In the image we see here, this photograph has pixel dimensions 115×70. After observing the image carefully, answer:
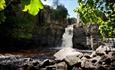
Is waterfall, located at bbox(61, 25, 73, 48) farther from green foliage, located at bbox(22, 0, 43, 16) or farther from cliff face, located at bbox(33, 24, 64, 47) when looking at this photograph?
green foliage, located at bbox(22, 0, 43, 16)

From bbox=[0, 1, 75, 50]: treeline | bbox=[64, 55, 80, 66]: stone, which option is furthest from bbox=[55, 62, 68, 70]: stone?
bbox=[0, 1, 75, 50]: treeline

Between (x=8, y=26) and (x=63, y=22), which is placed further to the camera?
(x=63, y=22)

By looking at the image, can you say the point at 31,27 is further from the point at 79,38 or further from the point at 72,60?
the point at 72,60

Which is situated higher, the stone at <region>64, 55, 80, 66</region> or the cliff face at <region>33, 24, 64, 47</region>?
the cliff face at <region>33, 24, 64, 47</region>

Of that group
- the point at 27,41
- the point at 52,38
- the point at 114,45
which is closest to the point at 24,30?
the point at 27,41

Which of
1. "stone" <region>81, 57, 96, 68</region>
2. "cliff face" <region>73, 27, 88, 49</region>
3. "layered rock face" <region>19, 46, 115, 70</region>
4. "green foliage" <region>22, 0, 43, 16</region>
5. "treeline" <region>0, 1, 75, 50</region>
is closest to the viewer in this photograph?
"green foliage" <region>22, 0, 43, 16</region>

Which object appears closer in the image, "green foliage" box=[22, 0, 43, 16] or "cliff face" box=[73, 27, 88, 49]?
"green foliage" box=[22, 0, 43, 16]

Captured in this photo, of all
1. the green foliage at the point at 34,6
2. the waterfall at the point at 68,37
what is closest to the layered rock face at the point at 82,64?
the green foliage at the point at 34,6

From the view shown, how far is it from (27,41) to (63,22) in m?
9.78

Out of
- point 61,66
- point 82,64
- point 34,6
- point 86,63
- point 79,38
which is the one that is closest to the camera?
point 34,6

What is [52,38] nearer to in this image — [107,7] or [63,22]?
[63,22]

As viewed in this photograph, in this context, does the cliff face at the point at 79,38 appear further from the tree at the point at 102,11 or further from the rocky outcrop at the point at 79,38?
the tree at the point at 102,11

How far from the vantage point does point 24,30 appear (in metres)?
36.7

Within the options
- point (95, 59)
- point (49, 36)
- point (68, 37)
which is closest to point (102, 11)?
point (95, 59)
